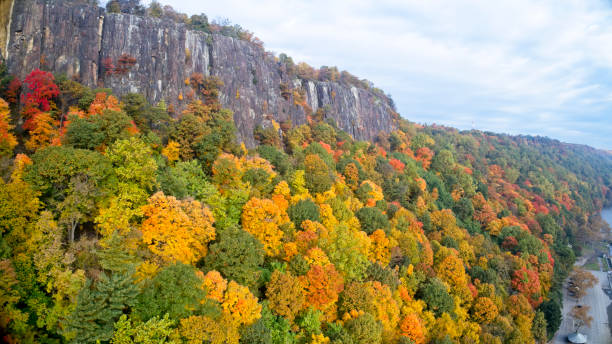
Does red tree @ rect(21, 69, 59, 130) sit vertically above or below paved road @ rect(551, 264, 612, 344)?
above

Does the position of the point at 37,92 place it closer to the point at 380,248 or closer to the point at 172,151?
the point at 172,151

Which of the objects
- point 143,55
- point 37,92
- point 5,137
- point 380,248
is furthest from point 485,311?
point 37,92

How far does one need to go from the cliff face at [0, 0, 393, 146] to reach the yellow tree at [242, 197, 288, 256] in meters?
20.0

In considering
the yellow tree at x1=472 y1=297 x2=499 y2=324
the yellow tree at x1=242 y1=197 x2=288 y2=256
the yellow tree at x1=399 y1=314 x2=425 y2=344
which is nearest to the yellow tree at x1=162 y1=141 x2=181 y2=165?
the yellow tree at x1=242 y1=197 x2=288 y2=256

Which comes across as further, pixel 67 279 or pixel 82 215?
pixel 82 215

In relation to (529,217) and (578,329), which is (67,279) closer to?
(578,329)

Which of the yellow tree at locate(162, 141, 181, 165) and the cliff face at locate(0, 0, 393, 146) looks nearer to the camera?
the cliff face at locate(0, 0, 393, 146)

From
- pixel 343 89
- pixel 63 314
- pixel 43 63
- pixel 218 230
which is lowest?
pixel 63 314

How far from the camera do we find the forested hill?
17891mm

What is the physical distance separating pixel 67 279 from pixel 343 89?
6732cm

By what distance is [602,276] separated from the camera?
6756 centimetres

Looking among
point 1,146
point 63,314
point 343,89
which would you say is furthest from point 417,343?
point 343,89

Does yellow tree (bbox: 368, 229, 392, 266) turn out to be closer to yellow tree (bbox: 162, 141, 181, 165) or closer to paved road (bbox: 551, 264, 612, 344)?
yellow tree (bbox: 162, 141, 181, 165)

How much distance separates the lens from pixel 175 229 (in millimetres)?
22734
